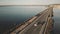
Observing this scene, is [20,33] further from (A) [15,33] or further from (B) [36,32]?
(B) [36,32]

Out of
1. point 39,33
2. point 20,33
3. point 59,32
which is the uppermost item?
point 20,33

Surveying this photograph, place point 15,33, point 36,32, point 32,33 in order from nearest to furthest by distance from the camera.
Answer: point 15,33, point 32,33, point 36,32

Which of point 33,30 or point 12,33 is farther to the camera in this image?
point 33,30

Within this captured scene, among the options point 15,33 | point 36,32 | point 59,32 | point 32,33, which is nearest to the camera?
point 15,33

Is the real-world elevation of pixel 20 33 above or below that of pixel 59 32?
above

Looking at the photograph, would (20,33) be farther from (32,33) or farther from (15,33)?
(32,33)

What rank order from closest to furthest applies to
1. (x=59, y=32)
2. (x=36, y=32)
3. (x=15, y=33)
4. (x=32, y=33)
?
1. (x=15, y=33)
2. (x=32, y=33)
3. (x=36, y=32)
4. (x=59, y=32)

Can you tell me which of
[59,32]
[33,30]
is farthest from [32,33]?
[59,32]

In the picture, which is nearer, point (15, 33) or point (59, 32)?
point (15, 33)

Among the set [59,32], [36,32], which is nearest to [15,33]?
[36,32]
